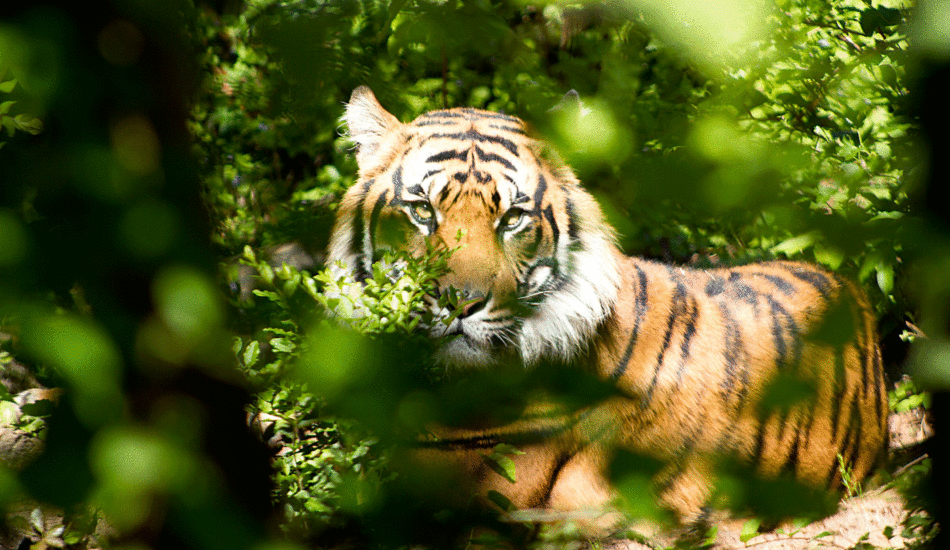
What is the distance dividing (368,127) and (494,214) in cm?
71

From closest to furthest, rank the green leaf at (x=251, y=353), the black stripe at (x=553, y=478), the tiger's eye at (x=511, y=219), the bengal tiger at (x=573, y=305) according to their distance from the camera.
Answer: the green leaf at (x=251, y=353), the bengal tiger at (x=573, y=305), the tiger's eye at (x=511, y=219), the black stripe at (x=553, y=478)

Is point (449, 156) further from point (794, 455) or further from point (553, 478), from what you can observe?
point (794, 455)

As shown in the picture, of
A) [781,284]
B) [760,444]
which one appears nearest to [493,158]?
[781,284]

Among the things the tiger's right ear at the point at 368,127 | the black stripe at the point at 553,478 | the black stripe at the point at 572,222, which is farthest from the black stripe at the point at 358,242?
the black stripe at the point at 553,478

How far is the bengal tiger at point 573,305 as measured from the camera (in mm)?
2531

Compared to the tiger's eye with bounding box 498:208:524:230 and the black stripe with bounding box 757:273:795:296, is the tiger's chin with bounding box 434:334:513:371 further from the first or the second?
the black stripe with bounding box 757:273:795:296

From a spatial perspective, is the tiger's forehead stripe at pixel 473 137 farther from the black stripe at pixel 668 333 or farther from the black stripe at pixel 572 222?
the black stripe at pixel 668 333

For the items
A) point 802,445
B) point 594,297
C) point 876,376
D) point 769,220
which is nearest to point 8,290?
point 769,220

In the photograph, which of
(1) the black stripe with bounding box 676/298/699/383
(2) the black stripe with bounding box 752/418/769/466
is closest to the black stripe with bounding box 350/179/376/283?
(1) the black stripe with bounding box 676/298/699/383

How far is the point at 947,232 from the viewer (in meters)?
0.57

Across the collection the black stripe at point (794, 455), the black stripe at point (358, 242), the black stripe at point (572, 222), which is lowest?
the black stripe at point (794, 455)

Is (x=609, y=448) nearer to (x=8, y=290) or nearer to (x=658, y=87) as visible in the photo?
(x=8, y=290)

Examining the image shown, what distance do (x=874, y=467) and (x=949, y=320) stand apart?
3.33 metres

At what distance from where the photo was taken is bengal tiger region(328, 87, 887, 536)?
Answer: 2531mm
